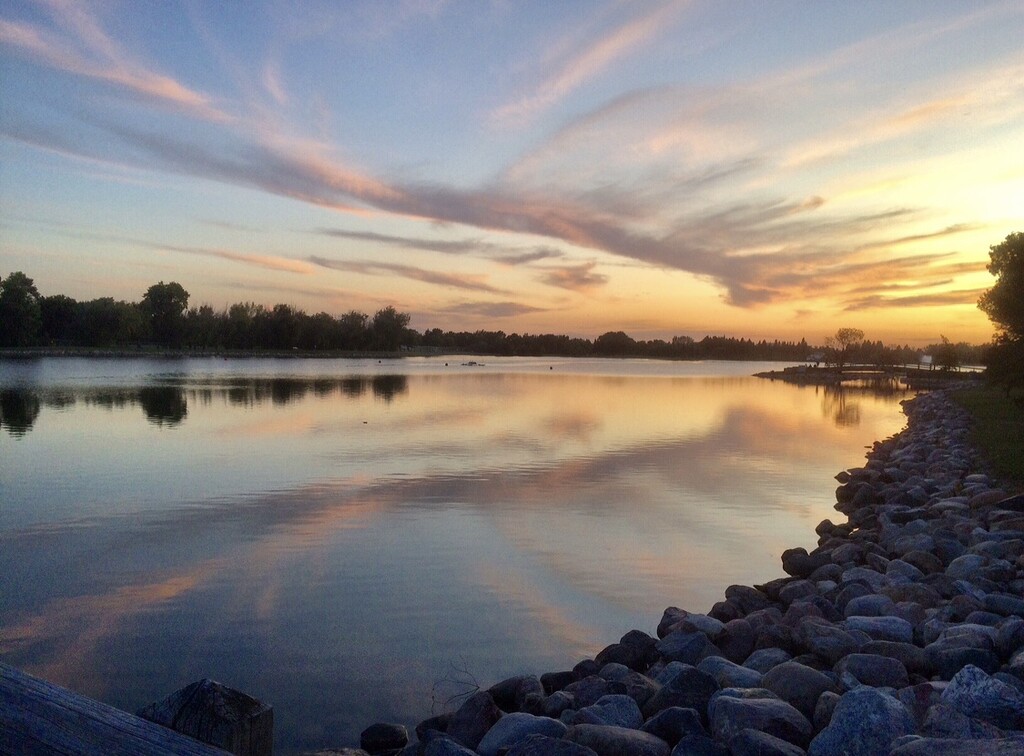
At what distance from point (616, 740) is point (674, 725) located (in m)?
0.51

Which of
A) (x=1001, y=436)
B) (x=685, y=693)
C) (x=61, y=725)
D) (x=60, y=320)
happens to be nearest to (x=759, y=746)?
(x=685, y=693)

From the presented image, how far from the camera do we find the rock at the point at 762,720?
15.3 feet

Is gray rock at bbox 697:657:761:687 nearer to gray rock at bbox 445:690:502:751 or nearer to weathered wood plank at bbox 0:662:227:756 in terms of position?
gray rock at bbox 445:690:502:751

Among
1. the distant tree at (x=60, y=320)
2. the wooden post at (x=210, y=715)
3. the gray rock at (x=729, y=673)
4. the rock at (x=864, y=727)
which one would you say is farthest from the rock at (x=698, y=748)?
the distant tree at (x=60, y=320)

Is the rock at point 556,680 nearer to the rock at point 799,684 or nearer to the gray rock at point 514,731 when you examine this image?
the gray rock at point 514,731

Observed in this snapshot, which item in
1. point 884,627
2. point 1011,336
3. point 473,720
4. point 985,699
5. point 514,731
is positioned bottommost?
point 473,720

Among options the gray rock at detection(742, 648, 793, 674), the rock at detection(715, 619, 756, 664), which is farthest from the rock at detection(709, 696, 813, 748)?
the rock at detection(715, 619, 756, 664)

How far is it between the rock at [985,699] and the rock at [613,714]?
1988mm

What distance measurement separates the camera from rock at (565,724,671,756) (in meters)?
4.57

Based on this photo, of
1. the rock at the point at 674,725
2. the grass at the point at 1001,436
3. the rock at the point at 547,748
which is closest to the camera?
the rock at the point at 547,748

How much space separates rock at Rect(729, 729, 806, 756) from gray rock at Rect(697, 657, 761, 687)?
1.21 metres

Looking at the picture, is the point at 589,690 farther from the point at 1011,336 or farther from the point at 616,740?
the point at 1011,336

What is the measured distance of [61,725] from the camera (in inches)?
58.1

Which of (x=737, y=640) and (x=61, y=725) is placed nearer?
(x=61, y=725)
